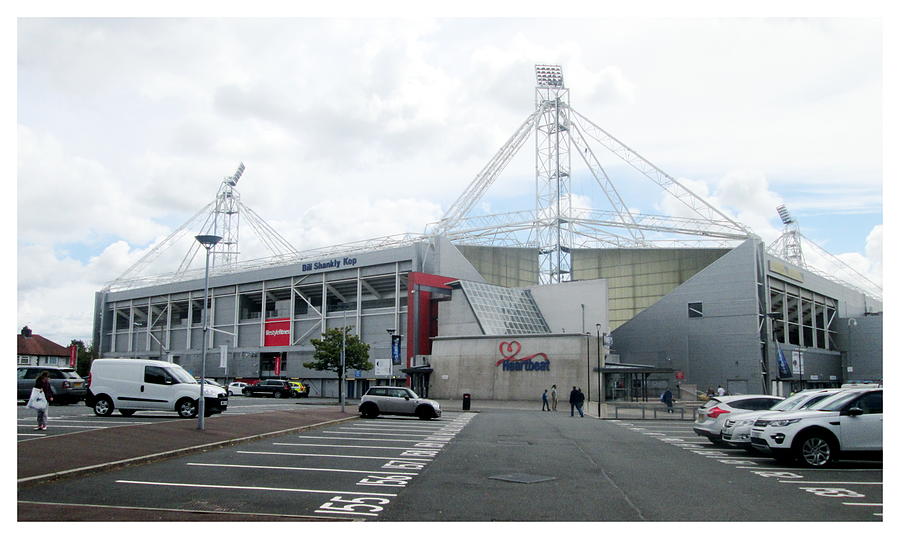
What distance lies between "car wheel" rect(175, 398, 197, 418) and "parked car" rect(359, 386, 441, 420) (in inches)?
300

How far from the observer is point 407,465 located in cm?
1466

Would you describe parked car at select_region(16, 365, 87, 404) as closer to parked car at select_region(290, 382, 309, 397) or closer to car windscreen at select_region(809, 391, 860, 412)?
car windscreen at select_region(809, 391, 860, 412)

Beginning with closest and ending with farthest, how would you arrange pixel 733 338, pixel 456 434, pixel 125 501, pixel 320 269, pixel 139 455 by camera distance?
pixel 125 501
pixel 139 455
pixel 456 434
pixel 733 338
pixel 320 269

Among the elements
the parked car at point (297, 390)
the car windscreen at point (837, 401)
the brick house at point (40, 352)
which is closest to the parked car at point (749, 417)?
the car windscreen at point (837, 401)

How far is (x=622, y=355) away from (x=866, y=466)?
210ft

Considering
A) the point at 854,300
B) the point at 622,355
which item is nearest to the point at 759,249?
the point at 622,355

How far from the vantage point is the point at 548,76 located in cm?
7450

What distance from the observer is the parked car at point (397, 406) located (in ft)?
103

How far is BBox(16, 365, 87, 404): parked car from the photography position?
31.0 metres

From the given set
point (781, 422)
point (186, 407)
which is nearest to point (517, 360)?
point (186, 407)

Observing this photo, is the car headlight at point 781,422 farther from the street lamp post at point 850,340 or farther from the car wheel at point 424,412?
the street lamp post at point 850,340

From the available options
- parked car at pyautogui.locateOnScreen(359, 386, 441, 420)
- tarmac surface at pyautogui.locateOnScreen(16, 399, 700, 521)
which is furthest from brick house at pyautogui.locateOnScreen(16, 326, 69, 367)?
tarmac surface at pyautogui.locateOnScreen(16, 399, 700, 521)

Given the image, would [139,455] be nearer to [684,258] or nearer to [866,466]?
[866,466]

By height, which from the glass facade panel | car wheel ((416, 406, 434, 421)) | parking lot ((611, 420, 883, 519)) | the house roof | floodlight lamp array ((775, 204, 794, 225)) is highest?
floodlight lamp array ((775, 204, 794, 225))
